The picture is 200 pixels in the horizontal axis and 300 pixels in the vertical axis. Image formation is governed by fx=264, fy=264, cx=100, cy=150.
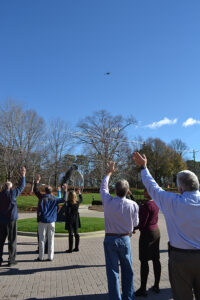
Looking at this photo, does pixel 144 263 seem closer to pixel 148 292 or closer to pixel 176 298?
pixel 148 292

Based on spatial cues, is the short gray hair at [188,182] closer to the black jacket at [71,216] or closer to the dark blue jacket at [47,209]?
the dark blue jacket at [47,209]

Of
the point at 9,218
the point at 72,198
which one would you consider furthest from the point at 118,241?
the point at 72,198

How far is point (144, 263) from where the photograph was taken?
15.4 feet

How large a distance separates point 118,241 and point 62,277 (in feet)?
8.56

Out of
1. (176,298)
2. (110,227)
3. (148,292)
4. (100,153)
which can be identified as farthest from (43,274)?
(100,153)

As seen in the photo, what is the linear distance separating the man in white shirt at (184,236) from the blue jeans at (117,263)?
1.11 m

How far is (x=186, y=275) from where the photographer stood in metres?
2.58

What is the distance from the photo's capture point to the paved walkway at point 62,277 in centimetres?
469

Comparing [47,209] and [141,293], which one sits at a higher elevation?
[47,209]

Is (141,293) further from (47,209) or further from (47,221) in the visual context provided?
(47,209)

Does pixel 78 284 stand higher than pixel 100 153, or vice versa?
pixel 100 153

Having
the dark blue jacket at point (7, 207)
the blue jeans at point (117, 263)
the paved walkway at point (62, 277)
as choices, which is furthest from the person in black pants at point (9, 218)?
the blue jeans at point (117, 263)

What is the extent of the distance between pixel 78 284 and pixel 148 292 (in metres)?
1.37

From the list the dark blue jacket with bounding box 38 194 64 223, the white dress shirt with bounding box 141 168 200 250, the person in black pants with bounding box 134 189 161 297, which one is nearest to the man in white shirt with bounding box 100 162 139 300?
the person in black pants with bounding box 134 189 161 297
